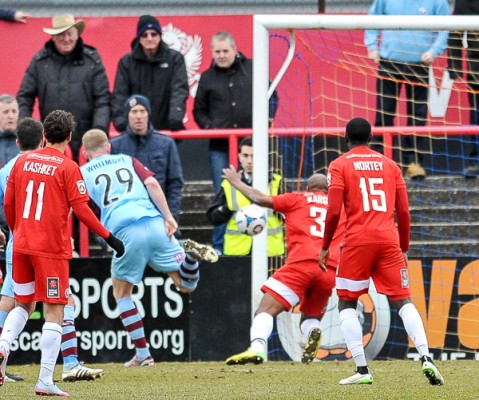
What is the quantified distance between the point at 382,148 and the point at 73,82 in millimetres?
3311

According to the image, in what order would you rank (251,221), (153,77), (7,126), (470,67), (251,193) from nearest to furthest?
1. (251,193)
2. (251,221)
3. (7,126)
4. (153,77)
5. (470,67)

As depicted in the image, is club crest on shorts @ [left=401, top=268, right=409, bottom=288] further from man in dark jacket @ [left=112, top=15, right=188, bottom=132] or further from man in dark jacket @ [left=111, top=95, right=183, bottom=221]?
man in dark jacket @ [left=112, top=15, right=188, bottom=132]

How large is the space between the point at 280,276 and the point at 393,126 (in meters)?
3.33

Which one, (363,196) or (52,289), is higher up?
(363,196)

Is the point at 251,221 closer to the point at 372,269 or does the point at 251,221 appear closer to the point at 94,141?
the point at 94,141

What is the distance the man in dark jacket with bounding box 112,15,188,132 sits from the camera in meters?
13.8

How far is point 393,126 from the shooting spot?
46.9ft

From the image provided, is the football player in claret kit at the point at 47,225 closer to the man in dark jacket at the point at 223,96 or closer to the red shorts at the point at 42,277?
the red shorts at the point at 42,277

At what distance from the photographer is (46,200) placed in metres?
9.05

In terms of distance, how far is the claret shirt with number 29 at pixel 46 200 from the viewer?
904 cm

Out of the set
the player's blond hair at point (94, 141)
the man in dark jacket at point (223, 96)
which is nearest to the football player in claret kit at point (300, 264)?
the player's blond hair at point (94, 141)

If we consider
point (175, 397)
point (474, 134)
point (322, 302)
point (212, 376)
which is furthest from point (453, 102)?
point (175, 397)

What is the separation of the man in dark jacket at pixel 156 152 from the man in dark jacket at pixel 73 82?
0.62 meters

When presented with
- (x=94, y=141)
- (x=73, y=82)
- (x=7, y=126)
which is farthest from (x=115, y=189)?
(x=73, y=82)
